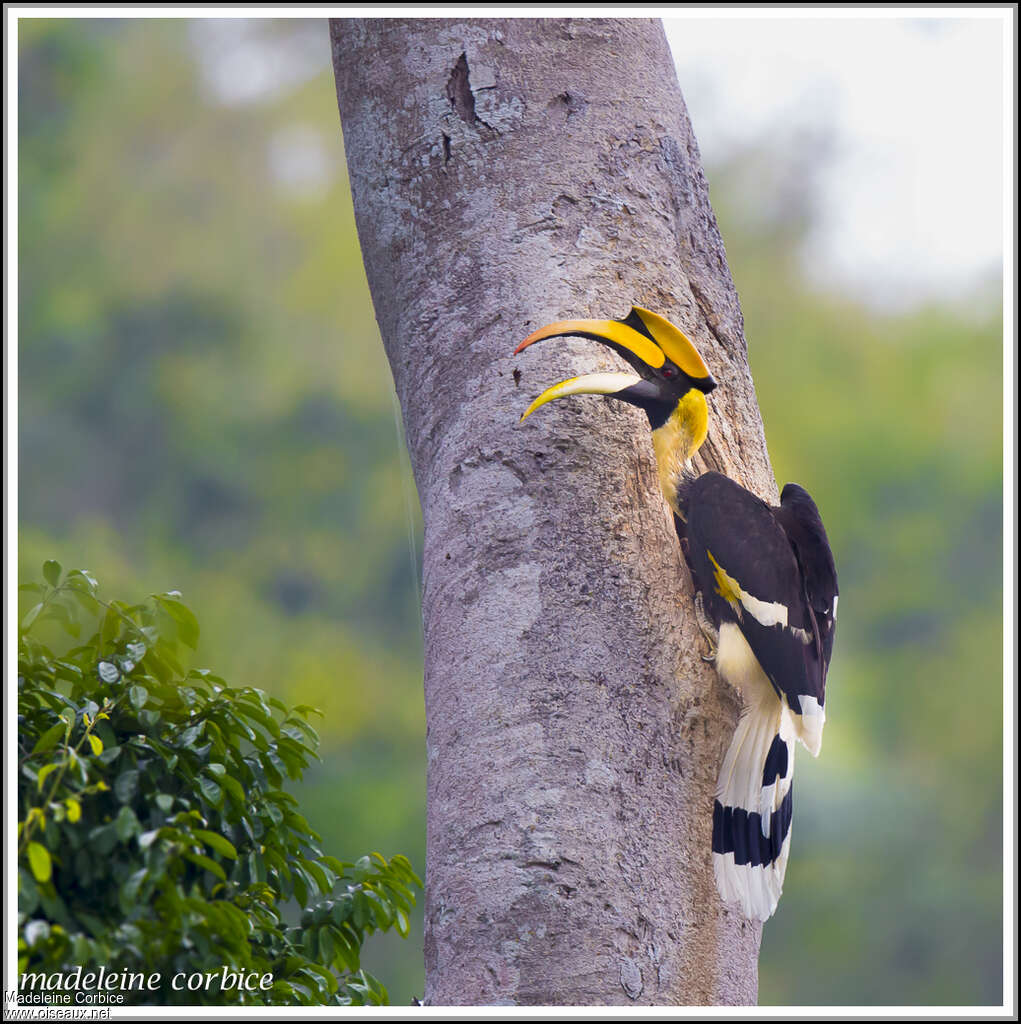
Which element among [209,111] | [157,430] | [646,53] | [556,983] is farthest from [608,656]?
[209,111]

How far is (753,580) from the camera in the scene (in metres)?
1.49

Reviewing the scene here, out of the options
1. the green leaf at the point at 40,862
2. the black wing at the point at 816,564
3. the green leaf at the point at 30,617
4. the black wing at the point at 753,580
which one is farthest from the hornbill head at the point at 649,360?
the green leaf at the point at 40,862

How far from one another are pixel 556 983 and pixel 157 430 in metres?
8.62

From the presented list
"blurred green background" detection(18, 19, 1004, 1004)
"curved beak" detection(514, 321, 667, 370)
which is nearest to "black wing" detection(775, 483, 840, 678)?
"curved beak" detection(514, 321, 667, 370)

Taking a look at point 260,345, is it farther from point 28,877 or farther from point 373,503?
point 28,877

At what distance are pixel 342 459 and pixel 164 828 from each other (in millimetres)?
8412

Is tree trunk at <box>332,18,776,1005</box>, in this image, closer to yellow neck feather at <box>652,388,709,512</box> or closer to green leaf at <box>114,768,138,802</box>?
yellow neck feather at <box>652,388,709,512</box>

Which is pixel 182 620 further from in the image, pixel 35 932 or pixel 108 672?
pixel 35 932

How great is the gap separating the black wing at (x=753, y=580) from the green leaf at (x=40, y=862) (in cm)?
77

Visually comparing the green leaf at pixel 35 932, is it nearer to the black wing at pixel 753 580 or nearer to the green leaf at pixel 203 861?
the green leaf at pixel 203 861

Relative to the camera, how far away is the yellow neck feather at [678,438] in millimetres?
1527

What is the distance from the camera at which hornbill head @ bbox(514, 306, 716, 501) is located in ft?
4.94

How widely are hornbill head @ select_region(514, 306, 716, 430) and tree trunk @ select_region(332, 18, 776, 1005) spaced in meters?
0.03

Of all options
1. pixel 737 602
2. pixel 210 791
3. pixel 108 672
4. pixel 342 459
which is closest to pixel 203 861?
pixel 210 791
